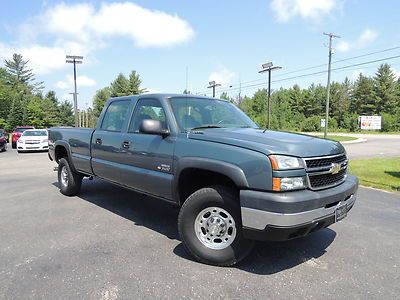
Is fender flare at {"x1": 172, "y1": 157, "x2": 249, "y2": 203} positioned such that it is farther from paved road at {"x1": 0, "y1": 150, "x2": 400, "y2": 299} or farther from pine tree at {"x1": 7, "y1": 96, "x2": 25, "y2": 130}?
pine tree at {"x1": 7, "y1": 96, "x2": 25, "y2": 130}

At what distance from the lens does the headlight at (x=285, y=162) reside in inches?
133

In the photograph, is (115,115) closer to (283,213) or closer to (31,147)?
(283,213)

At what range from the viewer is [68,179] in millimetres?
7156

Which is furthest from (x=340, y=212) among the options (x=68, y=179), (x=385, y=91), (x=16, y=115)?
(x=385, y=91)

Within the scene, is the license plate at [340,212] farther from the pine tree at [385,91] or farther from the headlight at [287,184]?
the pine tree at [385,91]

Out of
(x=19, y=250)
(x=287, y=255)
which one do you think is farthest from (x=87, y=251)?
(x=287, y=255)

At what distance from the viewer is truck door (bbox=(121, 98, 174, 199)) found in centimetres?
441

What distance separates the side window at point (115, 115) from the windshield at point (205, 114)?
105 centimetres

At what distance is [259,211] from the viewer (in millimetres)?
3404

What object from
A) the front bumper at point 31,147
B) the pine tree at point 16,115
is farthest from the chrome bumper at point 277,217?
the pine tree at point 16,115

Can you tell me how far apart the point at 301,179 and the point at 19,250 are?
337cm

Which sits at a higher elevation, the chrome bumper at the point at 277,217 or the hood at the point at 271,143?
the hood at the point at 271,143

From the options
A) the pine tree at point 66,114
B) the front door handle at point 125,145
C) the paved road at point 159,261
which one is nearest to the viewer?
the paved road at point 159,261

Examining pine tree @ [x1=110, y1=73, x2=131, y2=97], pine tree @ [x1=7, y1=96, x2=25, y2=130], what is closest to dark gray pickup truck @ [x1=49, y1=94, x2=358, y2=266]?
pine tree @ [x1=110, y1=73, x2=131, y2=97]
